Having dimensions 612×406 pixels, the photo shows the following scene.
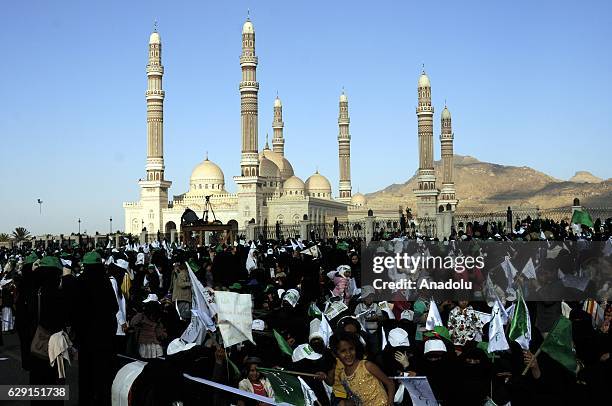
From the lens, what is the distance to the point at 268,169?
7450cm

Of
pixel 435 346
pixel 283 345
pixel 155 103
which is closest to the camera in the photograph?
pixel 435 346

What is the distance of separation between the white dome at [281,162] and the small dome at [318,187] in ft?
6.65

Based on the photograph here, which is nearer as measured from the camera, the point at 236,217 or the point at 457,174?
the point at 236,217

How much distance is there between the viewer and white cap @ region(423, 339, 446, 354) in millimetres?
7086

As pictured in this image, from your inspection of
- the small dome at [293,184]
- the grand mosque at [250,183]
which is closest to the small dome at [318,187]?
the grand mosque at [250,183]

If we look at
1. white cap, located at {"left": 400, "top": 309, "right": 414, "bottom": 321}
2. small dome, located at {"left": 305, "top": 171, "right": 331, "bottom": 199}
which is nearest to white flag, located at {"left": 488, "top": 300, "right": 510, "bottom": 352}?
white cap, located at {"left": 400, "top": 309, "right": 414, "bottom": 321}

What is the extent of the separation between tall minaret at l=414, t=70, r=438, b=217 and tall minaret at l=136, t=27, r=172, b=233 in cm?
1693

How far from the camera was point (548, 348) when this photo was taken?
6926 mm

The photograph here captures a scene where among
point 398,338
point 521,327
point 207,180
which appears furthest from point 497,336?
point 207,180

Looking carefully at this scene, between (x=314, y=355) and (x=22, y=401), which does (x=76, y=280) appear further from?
(x=314, y=355)

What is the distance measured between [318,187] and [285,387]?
69.7 m

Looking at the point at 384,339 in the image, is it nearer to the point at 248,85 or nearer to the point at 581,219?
the point at 581,219

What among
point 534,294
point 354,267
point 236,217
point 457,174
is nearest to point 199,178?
point 236,217

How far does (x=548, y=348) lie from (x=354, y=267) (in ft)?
24.6
